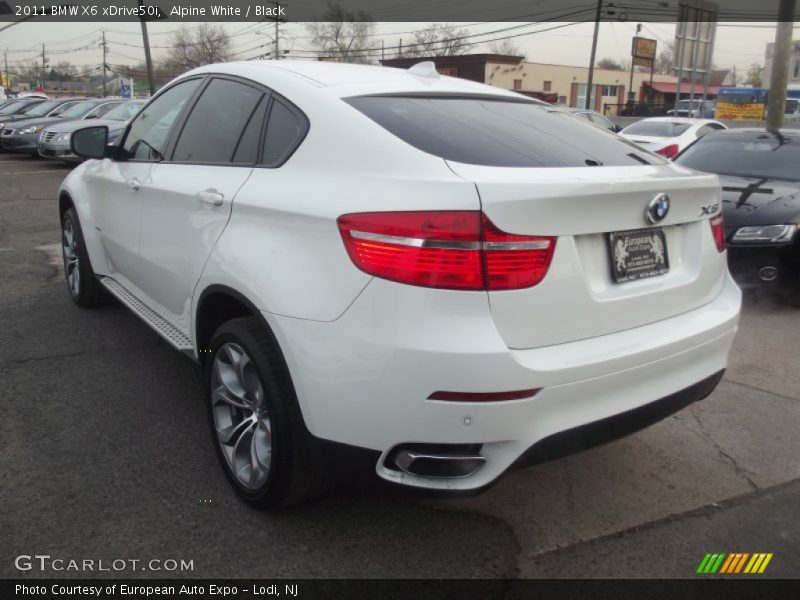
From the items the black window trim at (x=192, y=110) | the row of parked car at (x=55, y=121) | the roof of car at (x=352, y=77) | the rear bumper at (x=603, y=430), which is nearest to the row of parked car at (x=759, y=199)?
the roof of car at (x=352, y=77)

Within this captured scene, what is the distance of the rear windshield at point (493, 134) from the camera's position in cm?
229

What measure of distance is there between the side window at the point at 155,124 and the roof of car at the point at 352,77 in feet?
1.06

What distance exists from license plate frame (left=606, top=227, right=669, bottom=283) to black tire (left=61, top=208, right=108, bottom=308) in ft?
12.2

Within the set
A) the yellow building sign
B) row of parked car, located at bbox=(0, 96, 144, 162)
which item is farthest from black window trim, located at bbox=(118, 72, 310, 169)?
the yellow building sign

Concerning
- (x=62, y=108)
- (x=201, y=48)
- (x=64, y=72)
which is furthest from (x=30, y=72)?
(x=62, y=108)

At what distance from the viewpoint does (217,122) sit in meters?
3.14

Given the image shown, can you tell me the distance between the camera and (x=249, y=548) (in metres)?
2.45

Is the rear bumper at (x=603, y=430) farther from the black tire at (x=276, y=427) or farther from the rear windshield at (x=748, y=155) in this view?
the rear windshield at (x=748, y=155)

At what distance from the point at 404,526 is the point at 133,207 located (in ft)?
7.46

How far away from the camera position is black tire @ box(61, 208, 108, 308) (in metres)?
4.77

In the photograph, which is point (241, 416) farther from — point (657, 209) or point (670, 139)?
point (670, 139)

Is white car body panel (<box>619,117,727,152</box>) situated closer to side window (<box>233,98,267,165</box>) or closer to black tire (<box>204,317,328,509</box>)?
side window (<box>233,98,267,165</box>)

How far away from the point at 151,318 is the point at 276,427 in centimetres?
153
